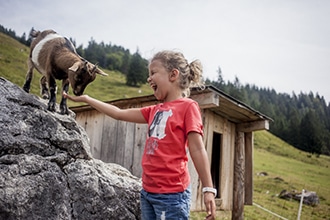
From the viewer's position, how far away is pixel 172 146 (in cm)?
253

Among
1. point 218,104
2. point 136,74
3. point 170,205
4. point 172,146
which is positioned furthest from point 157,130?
point 136,74

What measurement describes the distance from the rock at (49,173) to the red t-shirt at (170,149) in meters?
1.23

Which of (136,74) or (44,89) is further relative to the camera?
(136,74)

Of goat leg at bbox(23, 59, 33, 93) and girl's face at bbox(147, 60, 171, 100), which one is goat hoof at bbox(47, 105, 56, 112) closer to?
goat leg at bbox(23, 59, 33, 93)

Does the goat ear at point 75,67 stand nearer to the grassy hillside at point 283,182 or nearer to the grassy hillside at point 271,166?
the grassy hillside at point 271,166

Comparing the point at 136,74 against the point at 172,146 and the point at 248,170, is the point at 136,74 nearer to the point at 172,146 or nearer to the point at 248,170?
the point at 248,170

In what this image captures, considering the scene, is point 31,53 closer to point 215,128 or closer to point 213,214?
point 213,214

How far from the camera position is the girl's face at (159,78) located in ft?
9.09

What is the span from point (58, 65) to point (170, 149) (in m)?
1.99

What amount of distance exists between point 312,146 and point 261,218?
58904mm

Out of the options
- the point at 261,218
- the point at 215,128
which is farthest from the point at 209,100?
the point at 261,218

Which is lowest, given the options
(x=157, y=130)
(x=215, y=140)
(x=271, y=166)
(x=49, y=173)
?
(x=271, y=166)

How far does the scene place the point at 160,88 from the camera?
2.79m

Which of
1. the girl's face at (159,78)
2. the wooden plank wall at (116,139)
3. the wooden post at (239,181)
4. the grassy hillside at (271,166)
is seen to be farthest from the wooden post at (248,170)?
the girl's face at (159,78)
